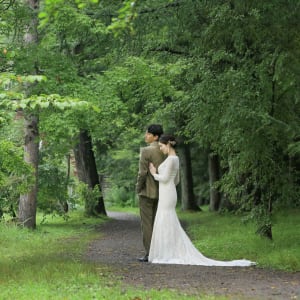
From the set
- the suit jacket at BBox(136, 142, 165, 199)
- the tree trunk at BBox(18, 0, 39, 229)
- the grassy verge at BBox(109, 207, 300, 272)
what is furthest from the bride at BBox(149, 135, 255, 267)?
the tree trunk at BBox(18, 0, 39, 229)

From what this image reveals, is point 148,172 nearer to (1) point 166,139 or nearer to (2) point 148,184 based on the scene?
(2) point 148,184

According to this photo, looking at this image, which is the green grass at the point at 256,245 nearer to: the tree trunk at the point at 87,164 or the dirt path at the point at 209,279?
the dirt path at the point at 209,279

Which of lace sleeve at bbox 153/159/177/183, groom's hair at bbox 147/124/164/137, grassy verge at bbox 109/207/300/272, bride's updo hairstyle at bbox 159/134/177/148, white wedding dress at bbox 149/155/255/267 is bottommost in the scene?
grassy verge at bbox 109/207/300/272

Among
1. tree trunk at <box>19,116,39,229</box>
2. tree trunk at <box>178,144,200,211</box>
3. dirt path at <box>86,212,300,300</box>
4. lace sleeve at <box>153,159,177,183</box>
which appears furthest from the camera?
tree trunk at <box>178,144,200,211</box>

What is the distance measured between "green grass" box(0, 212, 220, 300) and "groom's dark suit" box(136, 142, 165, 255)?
1.36 meters

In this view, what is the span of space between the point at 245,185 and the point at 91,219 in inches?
559

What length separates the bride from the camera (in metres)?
11.1

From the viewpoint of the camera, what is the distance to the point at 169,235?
11.3m

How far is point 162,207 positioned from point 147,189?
453mm

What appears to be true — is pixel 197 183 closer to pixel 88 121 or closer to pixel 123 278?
pixel 88 121

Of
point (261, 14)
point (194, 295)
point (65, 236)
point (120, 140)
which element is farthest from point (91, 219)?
point (194, 295)

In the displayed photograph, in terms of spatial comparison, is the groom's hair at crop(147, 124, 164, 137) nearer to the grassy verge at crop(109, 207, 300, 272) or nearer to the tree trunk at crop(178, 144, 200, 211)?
the grassy verge at crop(109, 207, 300, 272)

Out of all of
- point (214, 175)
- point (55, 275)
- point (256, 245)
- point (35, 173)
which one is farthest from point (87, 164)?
point (55, 275)

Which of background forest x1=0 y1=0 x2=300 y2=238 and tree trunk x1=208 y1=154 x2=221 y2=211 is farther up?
background forest x1=0 y1=0 x2=300 y2=238
